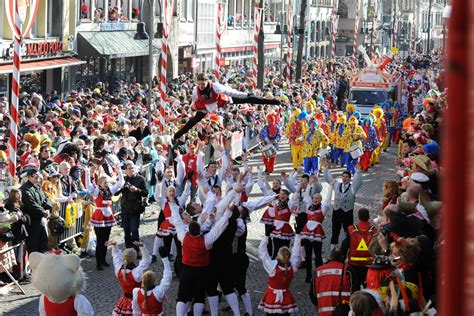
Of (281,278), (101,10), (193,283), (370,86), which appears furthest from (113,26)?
(281,278)

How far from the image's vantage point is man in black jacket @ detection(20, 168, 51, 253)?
36.3ft

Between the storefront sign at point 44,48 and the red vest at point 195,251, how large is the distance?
20.1 m

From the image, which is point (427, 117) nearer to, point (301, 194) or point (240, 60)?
point (301, 194)

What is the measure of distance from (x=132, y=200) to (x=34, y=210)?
1792 millimetres

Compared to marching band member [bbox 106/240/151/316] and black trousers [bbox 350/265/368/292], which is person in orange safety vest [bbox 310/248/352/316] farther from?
marching band member [bbox 106/240/151/316]

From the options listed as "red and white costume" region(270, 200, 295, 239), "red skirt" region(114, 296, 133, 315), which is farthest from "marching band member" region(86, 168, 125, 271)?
"red skirt" region(114, 296, 133, 315)

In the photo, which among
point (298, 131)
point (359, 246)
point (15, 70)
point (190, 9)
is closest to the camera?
point (359, 246)

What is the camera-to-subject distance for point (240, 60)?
57.5m

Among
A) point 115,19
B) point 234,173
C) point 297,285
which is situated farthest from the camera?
point 115,19

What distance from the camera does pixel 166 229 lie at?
11984 millimetres

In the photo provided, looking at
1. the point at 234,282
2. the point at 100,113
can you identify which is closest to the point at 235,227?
the point at 234,282

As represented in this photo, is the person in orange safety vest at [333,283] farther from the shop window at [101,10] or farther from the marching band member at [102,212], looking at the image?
the shop window at [101,10]

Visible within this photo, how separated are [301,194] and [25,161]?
433cm

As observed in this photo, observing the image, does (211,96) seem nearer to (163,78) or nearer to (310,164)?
(163,78)
